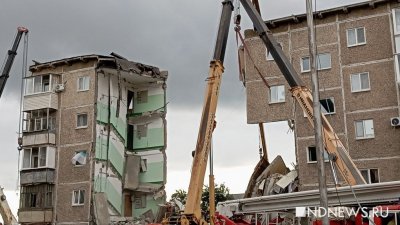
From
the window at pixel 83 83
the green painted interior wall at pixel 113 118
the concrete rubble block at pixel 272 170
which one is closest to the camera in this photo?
the concrete rubble block at pixel 272 170

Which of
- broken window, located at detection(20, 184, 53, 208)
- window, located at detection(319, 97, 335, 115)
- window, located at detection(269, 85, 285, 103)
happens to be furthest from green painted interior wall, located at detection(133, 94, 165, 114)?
window, located at detection(319, 97, 335, 115)

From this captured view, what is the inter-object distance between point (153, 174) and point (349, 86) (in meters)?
19.7

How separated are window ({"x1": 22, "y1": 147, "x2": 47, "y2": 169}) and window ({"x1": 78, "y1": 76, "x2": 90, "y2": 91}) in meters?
6.09

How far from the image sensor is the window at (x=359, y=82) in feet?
119

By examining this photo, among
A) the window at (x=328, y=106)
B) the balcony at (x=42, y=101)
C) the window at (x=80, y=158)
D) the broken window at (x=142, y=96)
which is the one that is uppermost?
the broken window at (x=142, y=96)

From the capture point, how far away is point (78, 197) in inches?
1758

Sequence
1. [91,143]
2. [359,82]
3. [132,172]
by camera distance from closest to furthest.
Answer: [359,82]
[91,143]
[132,172]

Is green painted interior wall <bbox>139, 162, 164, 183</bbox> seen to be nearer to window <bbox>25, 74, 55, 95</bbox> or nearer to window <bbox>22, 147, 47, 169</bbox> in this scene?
window <bbox>22, 147, 47, 169</bbox>

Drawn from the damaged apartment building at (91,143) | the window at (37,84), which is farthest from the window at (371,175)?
the window at (37,84)

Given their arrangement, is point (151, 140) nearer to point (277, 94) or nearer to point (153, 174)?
point (153, 174)

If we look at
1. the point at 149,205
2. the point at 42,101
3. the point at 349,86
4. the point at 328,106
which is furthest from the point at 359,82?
the point at 42,101

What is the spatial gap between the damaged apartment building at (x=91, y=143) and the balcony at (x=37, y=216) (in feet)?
0.28

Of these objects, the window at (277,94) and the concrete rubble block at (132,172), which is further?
the concrete rubble block at (132,172)

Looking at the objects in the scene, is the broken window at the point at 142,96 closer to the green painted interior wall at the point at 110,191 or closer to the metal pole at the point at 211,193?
the green painted interior wall at the point at 110,191
